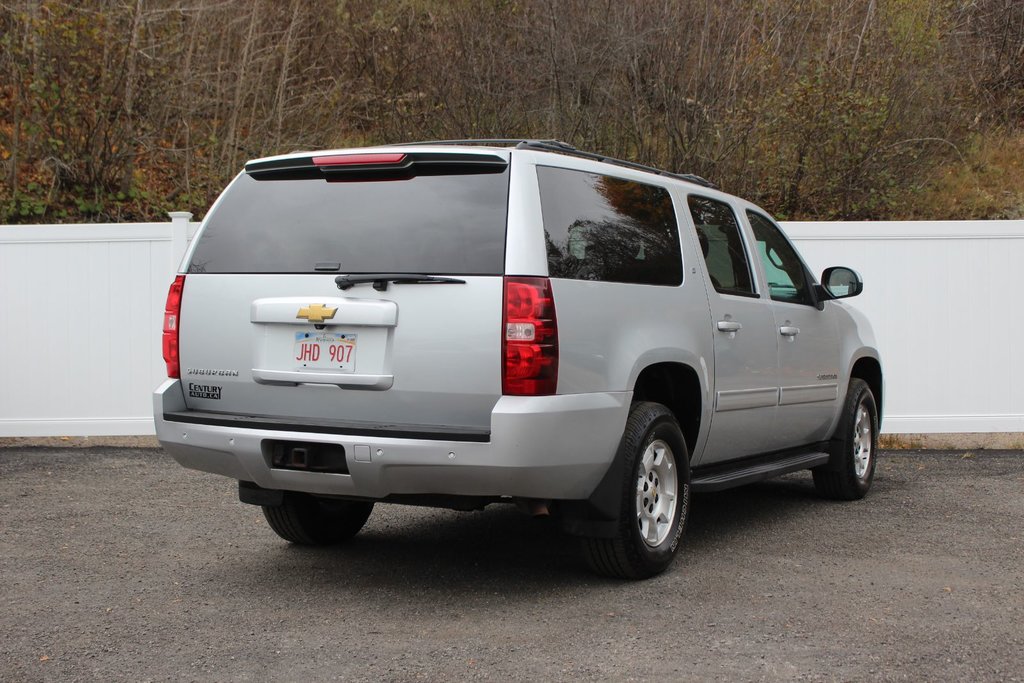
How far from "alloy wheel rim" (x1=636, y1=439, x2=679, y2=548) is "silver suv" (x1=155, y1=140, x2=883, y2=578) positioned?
0.01m

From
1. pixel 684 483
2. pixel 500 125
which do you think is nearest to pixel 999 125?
pixel 500 125

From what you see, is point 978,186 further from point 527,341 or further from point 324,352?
point 324,352

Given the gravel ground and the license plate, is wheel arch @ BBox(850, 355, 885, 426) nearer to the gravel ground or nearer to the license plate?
the gravel ground

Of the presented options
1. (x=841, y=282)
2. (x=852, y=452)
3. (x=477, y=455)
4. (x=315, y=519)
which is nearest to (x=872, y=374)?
(x=852, y=452)

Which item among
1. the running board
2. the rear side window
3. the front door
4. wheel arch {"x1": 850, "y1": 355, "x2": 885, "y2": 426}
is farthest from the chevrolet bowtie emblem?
wheel arch {"x1": 850, "y1": 355, "x2": 885, "y2": 426}

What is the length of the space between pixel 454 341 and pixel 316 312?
25.5 inches

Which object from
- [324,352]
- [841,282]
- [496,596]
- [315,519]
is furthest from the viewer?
[841,282]

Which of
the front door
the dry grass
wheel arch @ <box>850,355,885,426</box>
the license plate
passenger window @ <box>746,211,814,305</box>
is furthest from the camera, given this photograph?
the dry grass

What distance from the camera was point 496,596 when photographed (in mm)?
5215

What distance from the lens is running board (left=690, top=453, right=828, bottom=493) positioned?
6.01m

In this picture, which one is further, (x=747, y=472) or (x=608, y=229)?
(x=747, y=472)

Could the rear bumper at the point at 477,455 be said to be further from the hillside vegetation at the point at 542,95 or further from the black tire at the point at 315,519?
the hillside vegetation at the point at 542,95

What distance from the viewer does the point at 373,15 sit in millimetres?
15914

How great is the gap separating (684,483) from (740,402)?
2.61ft
